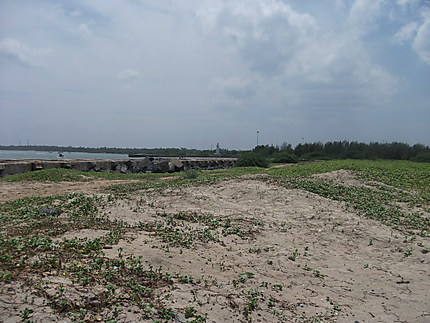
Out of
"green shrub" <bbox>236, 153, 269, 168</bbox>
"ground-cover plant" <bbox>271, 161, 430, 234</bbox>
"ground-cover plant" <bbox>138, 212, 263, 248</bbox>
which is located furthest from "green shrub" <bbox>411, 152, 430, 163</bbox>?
"ground-cover plant" <bbox>138, 212, 263, 248</bbox>

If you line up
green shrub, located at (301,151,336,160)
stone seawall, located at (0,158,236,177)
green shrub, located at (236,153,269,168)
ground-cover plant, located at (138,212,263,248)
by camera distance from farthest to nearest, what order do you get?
green shrub, located at (301,151,336,160) → green shrub, located at (236,153,269,168) → stone seawall, located at (0,158,236,177) → ground-cover plant, located at (138,212,263,248)

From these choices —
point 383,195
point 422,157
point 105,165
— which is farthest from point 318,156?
point 383,195

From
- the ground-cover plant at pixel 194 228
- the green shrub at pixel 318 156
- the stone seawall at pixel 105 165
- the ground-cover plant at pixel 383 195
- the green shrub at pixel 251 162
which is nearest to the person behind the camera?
the ground-cover plant at pixel 194 228

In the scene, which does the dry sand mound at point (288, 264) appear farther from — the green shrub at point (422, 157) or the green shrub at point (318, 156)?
the green shrub at point (318, 156)

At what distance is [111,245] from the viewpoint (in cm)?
491

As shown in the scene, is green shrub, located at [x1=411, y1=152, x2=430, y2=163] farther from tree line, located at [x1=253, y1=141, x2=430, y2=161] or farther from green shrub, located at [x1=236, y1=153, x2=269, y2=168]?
green shrub, located at [x1=236, y1=153, x2=269, y2=168]

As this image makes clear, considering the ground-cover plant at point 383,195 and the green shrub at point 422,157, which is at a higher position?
the green shrub at point 422,157

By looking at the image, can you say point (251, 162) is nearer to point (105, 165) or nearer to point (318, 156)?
point (105, 165)

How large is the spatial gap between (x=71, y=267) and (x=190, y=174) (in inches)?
434

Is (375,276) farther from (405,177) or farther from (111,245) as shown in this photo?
(405,177)

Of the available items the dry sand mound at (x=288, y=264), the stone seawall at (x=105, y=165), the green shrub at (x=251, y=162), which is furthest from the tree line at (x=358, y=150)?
the dry sand mound at (x=288, y=264)

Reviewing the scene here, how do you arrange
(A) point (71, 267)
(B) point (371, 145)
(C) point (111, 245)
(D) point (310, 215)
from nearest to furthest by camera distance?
(A) point (71, 267)
(C) point (111, 245)
(D) point (310, 215)
(B) point (371, 145)

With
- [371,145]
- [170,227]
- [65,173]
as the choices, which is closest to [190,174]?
[65,173]

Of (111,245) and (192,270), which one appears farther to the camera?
(111,245)
